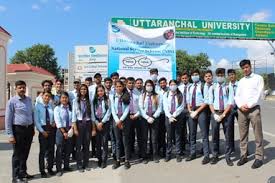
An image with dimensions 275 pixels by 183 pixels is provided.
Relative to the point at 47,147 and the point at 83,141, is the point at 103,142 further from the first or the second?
the point at 47,147

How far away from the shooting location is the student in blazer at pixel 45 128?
893 centimetres

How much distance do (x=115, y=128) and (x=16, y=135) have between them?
2.05 m

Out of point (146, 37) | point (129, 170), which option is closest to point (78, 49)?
point (146, 37)

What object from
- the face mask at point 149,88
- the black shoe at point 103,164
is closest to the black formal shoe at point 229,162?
the face mask at point 149,88

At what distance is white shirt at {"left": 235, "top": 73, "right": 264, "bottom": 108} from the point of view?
339 inches

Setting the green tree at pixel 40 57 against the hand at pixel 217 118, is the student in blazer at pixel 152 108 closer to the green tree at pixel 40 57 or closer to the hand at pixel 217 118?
the hand at pixel 217 118

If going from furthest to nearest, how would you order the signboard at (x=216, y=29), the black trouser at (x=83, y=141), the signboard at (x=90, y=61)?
the signboard at (x=216, y=29)
the signboard at (x=90, y=61)
the black trouser at (x=83, y=141)

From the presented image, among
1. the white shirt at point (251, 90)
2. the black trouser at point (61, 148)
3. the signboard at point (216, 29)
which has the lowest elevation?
the black trouser at point (61, 148)

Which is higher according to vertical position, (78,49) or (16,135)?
(78,49)

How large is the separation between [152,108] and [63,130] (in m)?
1.93

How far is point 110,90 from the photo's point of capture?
10188 mm

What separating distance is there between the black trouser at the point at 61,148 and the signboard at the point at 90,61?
26.9ft

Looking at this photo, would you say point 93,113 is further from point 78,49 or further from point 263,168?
point 78,49

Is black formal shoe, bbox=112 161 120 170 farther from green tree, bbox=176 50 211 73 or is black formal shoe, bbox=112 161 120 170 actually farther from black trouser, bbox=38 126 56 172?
green tree, bbox=176 50 211 73
